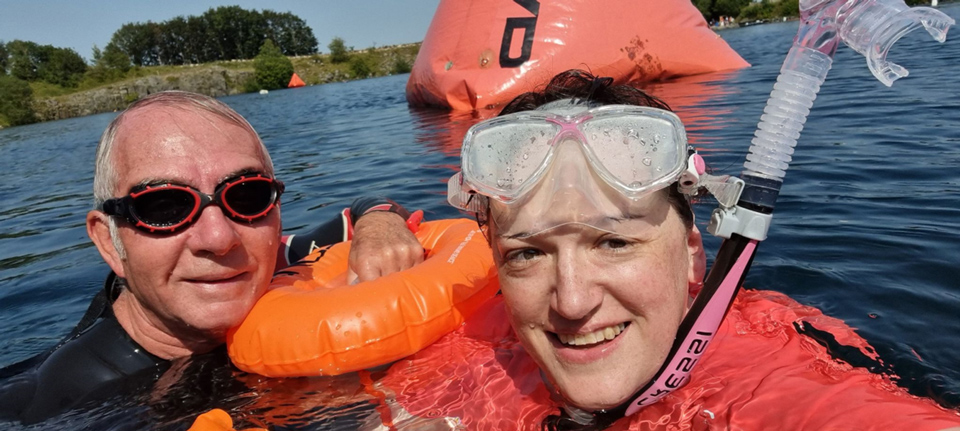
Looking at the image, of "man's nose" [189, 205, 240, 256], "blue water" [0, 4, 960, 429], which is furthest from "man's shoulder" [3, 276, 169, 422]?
"man's nose" [189, 205, 240, 256]

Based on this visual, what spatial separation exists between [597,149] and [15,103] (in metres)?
48.2

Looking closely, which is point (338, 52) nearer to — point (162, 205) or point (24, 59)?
point (24, 59)

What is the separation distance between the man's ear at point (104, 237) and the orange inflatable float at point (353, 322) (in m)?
0.53

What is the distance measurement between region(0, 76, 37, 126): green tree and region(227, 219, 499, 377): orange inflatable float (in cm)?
4583

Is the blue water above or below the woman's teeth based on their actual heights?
below

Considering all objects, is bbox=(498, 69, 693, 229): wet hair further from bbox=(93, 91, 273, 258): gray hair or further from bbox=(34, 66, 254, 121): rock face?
bbox=(34, 66, 254, 121): rock face

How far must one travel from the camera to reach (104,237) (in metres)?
2.39

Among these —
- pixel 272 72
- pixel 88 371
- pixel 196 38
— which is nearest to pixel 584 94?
pixel 88 371

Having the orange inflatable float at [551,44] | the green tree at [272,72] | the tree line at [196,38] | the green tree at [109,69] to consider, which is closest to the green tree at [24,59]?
the green tree at [109,69]

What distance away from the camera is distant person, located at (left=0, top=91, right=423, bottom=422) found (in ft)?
7.28

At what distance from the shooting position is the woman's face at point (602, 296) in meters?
1.41

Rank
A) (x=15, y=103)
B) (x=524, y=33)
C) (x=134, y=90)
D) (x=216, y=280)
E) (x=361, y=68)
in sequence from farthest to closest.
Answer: (x=361, y=68) < (x=134, y=90) < (x=15, y=103) < (x=524, y=33) < (x=216, y=280)

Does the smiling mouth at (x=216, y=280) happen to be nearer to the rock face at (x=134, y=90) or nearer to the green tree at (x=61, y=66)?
the rock face at (x=134, y=90)

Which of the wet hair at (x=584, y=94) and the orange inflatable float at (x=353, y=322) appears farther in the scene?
the orange inflatable float at (x=353, y=322)
